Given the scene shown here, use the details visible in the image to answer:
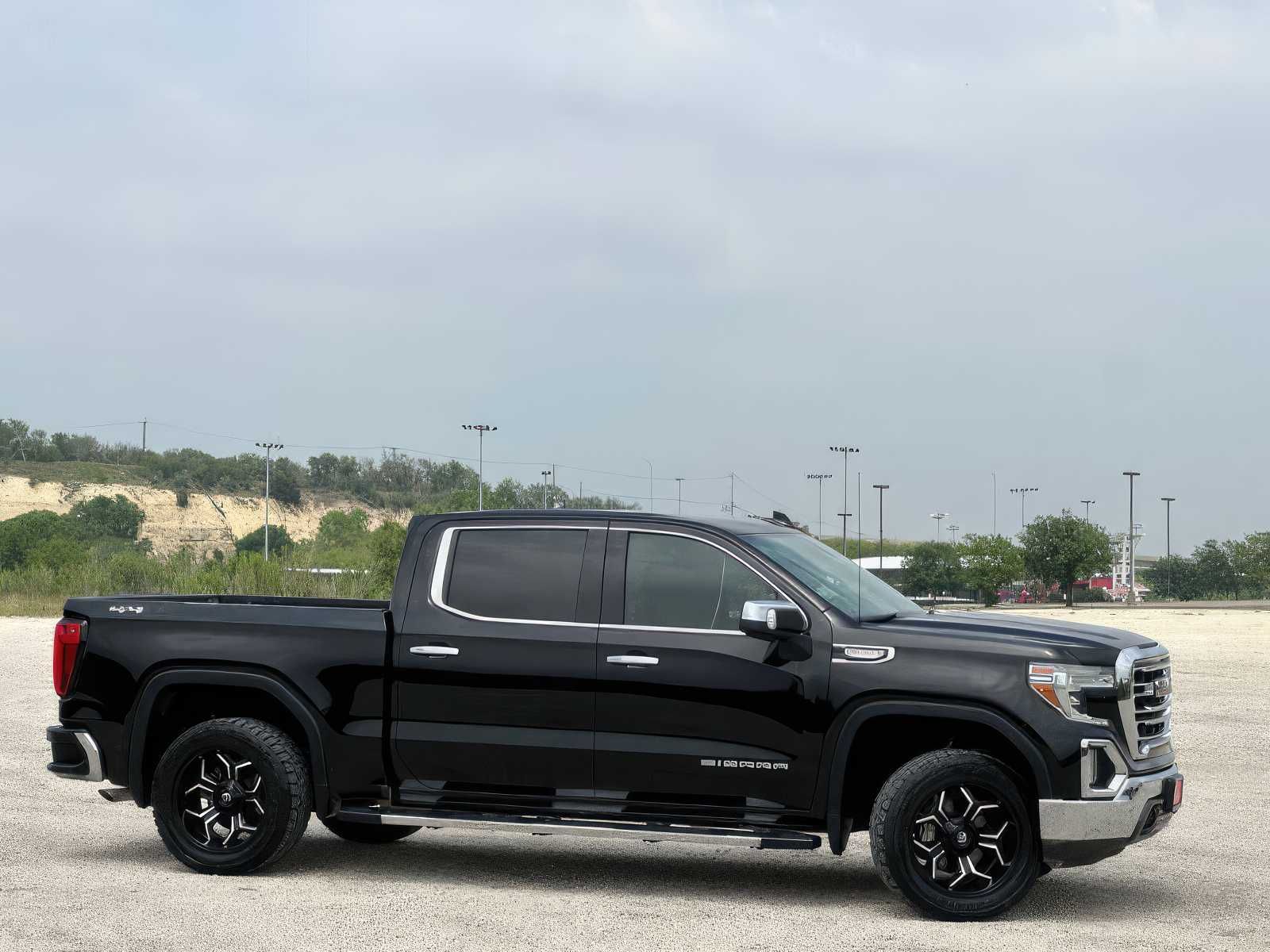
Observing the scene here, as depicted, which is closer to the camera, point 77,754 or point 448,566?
point 448,566

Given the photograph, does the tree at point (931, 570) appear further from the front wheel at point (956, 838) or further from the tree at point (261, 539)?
the front wheel at point (956, 838)

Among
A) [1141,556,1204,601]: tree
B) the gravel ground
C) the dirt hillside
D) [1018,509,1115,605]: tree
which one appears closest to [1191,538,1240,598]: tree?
[1141,556,1204,601]: tree

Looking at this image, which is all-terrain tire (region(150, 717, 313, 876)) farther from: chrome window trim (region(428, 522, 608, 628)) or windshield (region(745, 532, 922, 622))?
windshield (region(745, 532, 922, 622))

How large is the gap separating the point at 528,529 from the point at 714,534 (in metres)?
1.05

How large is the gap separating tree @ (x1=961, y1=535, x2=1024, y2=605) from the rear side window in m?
119

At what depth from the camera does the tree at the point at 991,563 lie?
124312mm

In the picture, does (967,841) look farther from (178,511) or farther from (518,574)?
(178,511)

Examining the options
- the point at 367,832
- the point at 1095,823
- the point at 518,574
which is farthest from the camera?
the point at 367,832

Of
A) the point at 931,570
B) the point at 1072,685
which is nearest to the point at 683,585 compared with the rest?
the point at 1072,685

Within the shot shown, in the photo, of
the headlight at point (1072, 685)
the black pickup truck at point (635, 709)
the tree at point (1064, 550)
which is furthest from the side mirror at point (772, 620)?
the tree at point (1064, 550)

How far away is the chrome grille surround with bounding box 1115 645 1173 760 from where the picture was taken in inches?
284

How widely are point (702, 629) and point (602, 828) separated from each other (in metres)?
1.12

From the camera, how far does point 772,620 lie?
23.7ft

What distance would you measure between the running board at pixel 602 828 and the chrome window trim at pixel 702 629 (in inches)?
38.4
